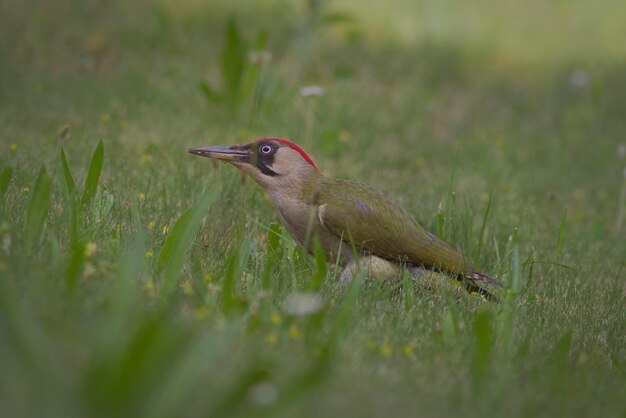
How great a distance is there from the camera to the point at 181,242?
387 cm

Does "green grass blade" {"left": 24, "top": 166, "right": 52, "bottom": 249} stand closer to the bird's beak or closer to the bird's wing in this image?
the bird's beak

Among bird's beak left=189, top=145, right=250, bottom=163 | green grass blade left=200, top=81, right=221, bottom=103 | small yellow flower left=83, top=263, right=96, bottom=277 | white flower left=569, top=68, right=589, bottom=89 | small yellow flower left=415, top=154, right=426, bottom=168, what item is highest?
white flower left=569, top=68, right=589, bottom=89

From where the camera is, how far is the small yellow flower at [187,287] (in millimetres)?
3817

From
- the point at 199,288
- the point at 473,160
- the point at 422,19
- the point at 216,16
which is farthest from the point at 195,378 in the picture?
the point at 422,19

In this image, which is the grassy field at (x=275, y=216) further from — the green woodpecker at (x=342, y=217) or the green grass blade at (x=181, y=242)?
the green woodpecker at (x=342, y=217)

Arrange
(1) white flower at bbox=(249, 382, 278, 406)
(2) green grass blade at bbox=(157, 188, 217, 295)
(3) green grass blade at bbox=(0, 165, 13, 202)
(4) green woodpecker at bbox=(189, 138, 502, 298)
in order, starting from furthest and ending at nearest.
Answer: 1. (4) green woodpecker at bbox=(189, 138, 502, 298)
2. (3) green grass blade at bbox=(0, 165, 13, 202)
3. (2) green grass blade at bbox=(157, 188, 217, 295)
4. (1) white flower at bbox=(249, 382, 278, 406)

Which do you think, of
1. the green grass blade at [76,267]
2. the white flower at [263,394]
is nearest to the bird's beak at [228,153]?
the green grass blade at [76,267]

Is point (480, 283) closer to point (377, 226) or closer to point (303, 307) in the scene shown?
point (377, 226)

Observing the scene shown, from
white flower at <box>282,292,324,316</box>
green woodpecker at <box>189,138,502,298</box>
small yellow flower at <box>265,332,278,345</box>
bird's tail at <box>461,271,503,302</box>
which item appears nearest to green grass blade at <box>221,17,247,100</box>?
green woodpecker at <box>189,138,502,298</box>

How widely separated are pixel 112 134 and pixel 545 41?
18.7 feet

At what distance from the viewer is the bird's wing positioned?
4.82 m

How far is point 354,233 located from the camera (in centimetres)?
483

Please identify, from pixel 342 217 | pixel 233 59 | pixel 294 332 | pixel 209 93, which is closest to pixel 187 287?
pixel 294 332

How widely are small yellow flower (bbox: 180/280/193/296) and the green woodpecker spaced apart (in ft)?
2.97
